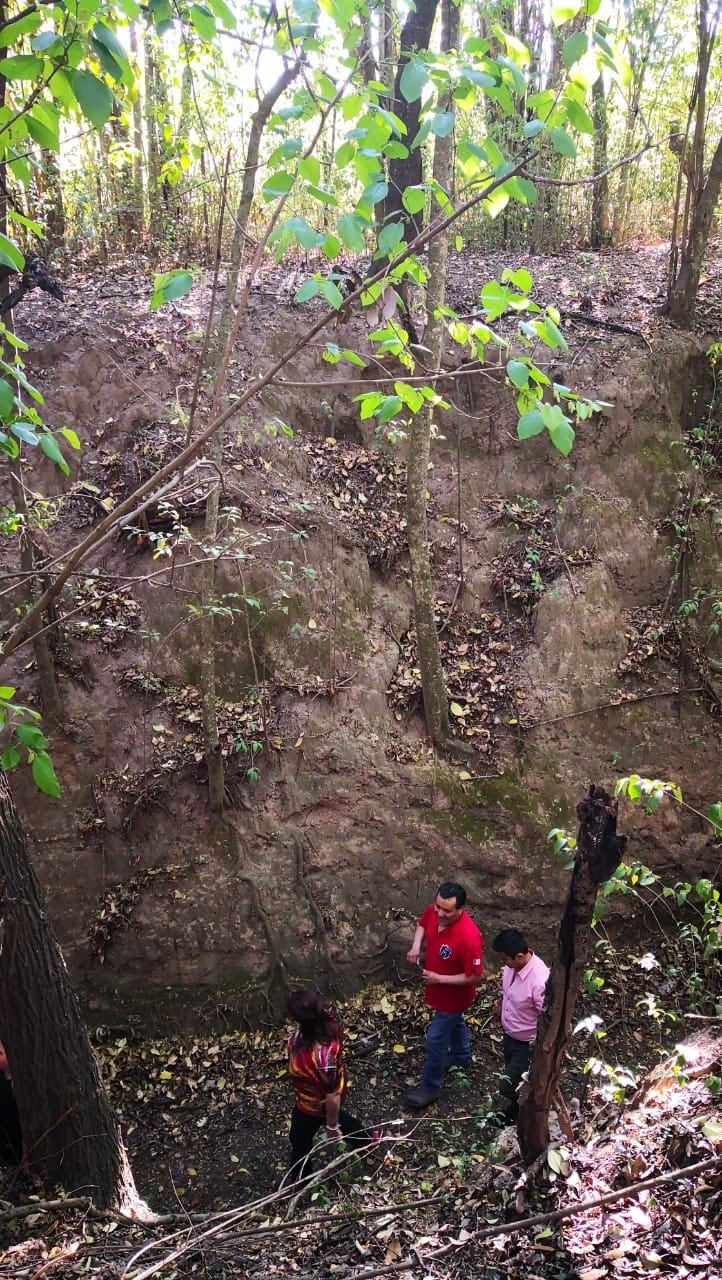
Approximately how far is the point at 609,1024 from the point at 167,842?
12.3 feet

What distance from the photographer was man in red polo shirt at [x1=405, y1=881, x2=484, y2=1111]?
480 centimetres

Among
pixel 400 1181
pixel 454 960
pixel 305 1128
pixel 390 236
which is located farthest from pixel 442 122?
pixel 305 1128

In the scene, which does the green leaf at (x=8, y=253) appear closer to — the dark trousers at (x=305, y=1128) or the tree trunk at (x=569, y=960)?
the tree trunk at (x=569, y=960)

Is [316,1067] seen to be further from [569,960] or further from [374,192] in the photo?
[374,192]

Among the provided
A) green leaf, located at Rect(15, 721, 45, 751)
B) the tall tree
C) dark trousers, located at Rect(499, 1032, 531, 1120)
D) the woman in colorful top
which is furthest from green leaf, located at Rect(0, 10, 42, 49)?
the tall tree

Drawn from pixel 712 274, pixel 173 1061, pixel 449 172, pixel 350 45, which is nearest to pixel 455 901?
pixel 173 1061

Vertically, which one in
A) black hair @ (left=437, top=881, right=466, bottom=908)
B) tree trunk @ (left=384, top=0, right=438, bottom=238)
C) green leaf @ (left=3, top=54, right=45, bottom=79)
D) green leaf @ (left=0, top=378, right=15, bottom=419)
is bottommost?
black hair @ (left=437, top=881, right=466, bottom=908)

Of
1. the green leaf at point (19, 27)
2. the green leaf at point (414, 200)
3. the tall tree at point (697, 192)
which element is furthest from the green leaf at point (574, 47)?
the tall tree at point (697, 192)

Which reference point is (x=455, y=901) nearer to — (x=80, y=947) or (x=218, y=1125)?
(x=218, y=1125)

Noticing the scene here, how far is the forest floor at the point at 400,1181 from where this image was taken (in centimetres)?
257

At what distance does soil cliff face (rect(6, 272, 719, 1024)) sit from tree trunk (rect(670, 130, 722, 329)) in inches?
23.8

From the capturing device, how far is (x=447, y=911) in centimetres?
480

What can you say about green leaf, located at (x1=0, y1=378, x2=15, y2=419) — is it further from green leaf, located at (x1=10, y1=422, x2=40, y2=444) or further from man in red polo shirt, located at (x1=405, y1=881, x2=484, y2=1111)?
man in red polo shirt, located at (x1=405, y1=881, x2=484, y2=1111)

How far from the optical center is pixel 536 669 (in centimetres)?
729
